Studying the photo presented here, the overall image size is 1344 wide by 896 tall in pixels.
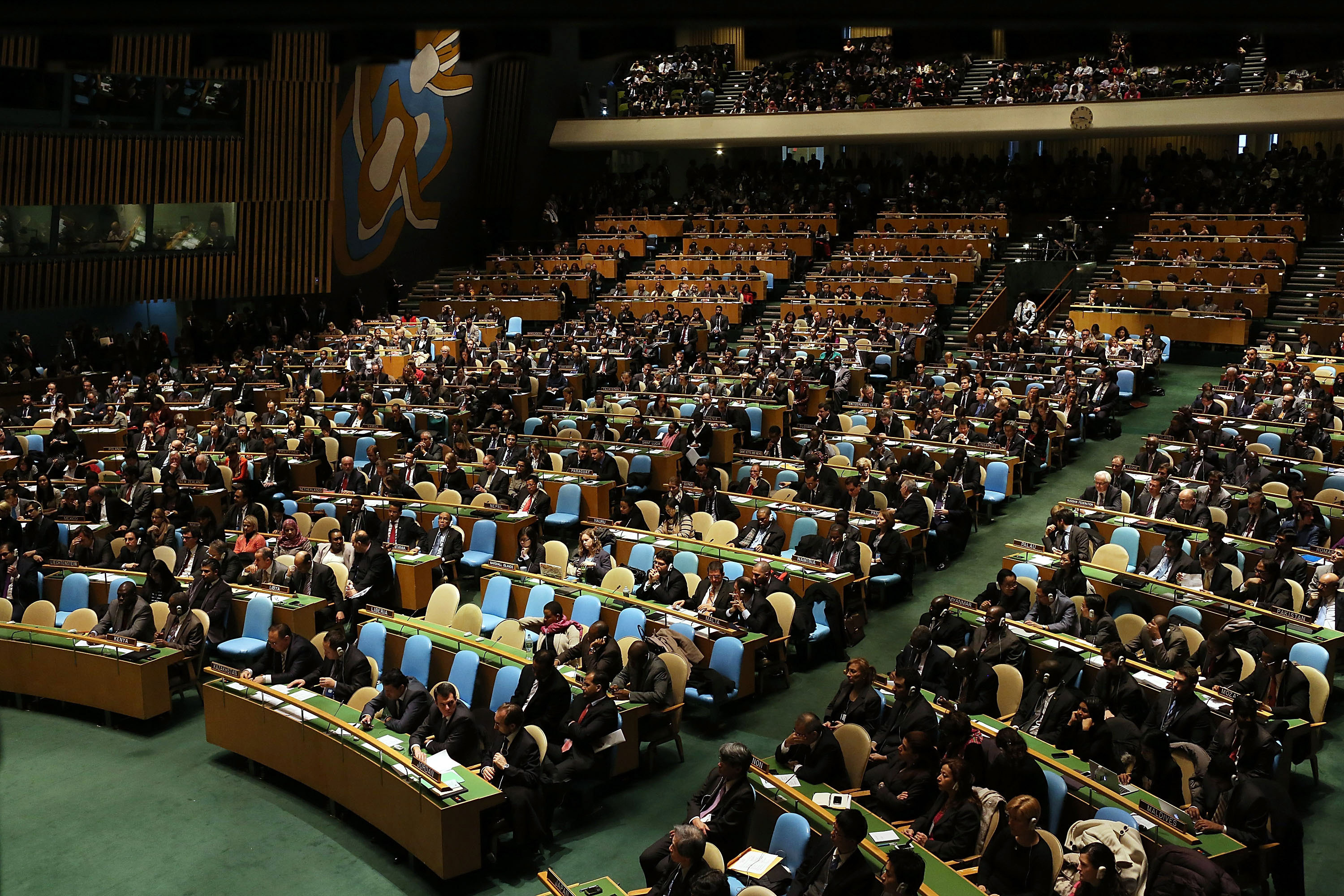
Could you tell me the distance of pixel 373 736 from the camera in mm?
7898

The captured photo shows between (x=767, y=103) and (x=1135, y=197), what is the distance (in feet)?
31.4

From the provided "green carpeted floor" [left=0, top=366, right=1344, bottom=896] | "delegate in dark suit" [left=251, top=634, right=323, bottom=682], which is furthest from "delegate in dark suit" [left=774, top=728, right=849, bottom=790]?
"delegate in dark suit" [left=251, top=634, right=323, bottom=682]

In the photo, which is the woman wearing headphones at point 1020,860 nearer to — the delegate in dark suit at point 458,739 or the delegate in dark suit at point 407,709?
the delegate in dark suit at point 458,739

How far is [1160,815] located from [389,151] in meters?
25.2

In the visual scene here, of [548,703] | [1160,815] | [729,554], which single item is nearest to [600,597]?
[729,554]

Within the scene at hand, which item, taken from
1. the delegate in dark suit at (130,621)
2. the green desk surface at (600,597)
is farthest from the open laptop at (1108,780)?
the delegate in dark suit at (130,621)

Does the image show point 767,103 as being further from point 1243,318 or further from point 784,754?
point 784,754

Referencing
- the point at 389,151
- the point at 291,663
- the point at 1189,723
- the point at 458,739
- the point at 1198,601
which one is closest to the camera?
the point at 1189,723

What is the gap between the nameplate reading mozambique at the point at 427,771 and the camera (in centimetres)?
725

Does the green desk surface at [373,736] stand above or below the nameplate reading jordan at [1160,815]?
below

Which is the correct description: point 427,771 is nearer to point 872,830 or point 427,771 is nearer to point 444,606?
point 872,830

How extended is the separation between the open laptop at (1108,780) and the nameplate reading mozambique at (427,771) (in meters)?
3.83

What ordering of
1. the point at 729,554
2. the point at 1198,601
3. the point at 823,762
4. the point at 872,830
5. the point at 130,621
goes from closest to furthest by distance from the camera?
1. the point at 872,830
2. the point at 823,762
3. the point at 1198,601
4. the point at 130,621
5. the point at 729,554

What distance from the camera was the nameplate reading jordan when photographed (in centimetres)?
632
